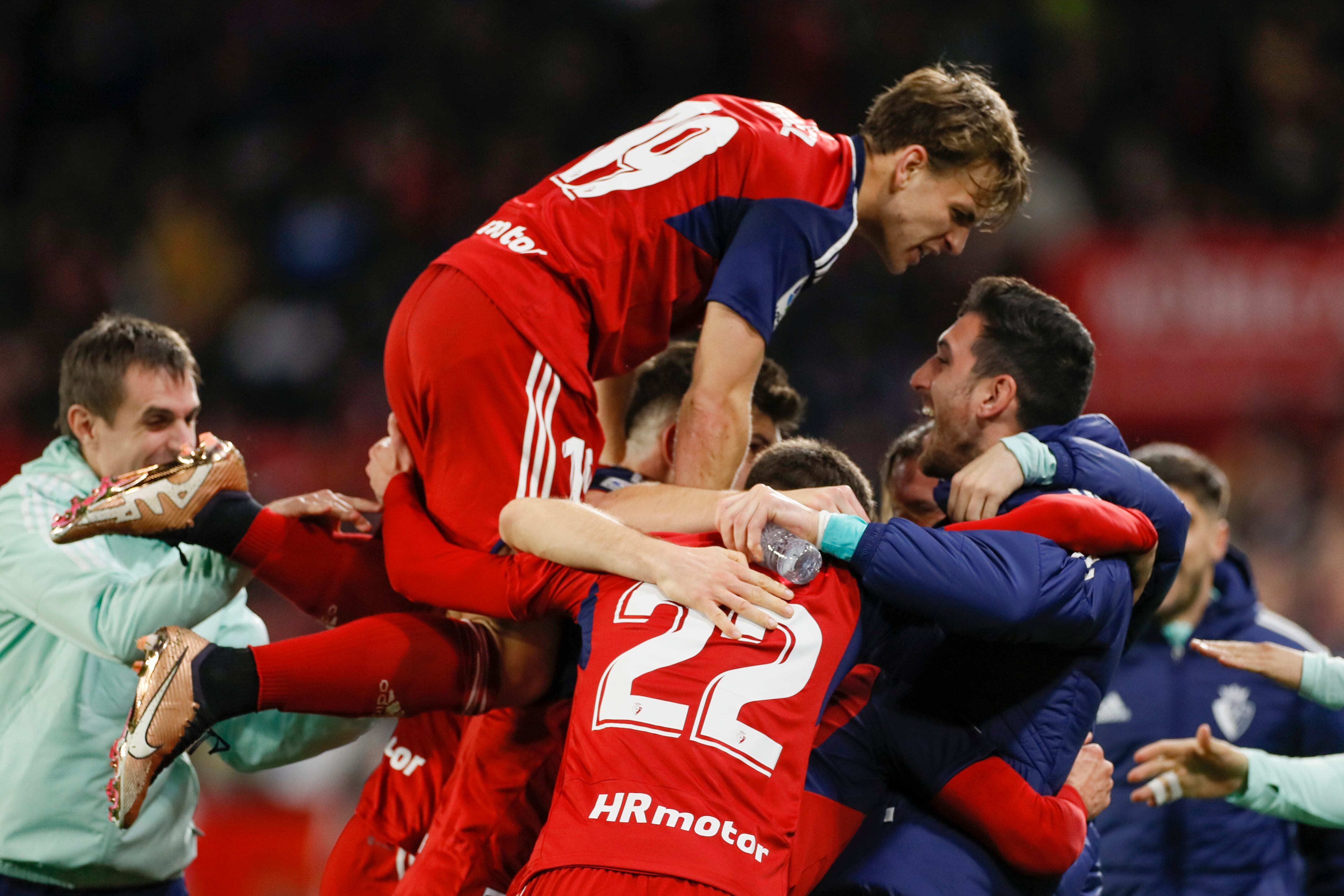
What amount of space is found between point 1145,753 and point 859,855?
1.12m

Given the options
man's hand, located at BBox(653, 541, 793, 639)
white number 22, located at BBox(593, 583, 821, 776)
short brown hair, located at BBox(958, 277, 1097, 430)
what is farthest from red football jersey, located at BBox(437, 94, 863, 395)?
white number 22, located at BBox(593, 583, 821, 776)

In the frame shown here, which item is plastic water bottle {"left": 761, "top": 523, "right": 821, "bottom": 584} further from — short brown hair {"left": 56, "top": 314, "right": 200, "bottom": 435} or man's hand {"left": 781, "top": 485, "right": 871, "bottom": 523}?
short brown hair {"left": 56, "top": 314, "right": 200, "bottom": 435}

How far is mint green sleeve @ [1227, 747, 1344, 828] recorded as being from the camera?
3.76m

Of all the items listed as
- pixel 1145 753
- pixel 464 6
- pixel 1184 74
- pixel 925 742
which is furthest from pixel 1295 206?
pixel 925 742

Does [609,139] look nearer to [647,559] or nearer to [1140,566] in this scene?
[1140,566]

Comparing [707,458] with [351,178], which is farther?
[351,178]

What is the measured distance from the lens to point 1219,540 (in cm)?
461

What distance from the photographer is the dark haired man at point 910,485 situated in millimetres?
4379

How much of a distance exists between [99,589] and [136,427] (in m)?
0.61

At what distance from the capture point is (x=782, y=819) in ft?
8.81

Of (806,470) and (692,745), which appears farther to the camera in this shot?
(806,470)

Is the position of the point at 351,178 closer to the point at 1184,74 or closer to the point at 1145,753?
the point at 1184,74

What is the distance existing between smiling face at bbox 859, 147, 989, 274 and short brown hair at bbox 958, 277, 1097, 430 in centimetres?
31

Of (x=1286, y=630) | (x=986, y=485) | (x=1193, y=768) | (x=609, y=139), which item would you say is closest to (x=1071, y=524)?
(x=986, y=485)
